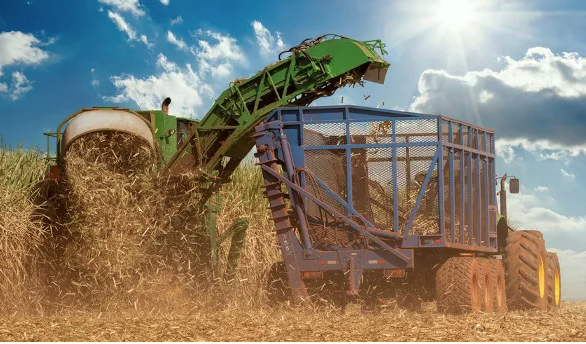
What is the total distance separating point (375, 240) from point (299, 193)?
125cm

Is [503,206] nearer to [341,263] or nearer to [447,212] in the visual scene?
[447,212]

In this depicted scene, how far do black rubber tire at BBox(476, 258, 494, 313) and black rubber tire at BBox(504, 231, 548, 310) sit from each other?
1.58 metres

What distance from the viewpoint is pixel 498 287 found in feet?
41.7

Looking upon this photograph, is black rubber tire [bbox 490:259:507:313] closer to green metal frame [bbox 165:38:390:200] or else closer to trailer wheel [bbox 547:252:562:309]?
trailer wheel [bbox 547:252:562:309]

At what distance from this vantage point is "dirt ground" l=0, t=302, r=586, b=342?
8961mm

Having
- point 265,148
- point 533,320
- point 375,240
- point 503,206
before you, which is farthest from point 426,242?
point 503,206

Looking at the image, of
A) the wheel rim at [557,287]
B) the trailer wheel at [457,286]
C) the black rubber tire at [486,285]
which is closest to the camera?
the trailer wheel at [457,286]

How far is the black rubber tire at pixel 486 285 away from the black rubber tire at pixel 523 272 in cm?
158

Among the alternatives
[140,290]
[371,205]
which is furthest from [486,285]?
[140,290]

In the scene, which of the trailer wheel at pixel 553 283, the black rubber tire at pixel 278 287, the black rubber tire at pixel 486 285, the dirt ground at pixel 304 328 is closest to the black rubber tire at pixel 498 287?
the black rubber tire at pixel 486 285

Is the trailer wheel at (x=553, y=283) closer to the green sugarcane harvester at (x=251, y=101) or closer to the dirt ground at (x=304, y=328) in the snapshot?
the dirt ground at (x=304, y=328)

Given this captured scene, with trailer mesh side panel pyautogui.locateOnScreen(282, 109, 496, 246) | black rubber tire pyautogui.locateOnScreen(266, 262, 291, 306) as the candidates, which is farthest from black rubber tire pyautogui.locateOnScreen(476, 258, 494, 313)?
black rubber tire pyautogui.locateOnScreen(266, 262, 291, 306)

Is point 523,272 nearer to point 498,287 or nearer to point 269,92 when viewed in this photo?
point 498,287

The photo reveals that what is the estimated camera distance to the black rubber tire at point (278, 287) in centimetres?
1239
